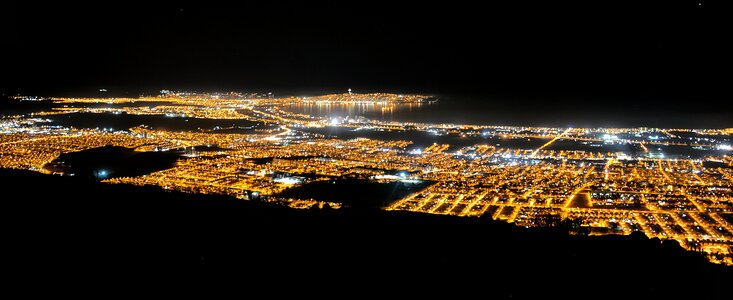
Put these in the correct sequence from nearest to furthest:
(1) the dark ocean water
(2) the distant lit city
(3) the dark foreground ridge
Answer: (3) the dark foreground ridge → (2) the distant lit city → (1) the dark ocean water

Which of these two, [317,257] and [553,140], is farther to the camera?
[553,140]

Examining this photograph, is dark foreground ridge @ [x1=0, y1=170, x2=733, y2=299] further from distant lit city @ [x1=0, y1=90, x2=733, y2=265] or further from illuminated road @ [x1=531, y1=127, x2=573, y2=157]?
illuminated road @ [x1=531, y1=127, x2=573, y2=157]

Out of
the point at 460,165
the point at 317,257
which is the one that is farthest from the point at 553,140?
the point at 317,257

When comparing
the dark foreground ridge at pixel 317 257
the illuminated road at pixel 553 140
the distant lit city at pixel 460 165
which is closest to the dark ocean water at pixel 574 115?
the distant lit city at pixel 460 165

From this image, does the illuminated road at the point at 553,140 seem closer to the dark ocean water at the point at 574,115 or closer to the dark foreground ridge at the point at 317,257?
the dark ocean water at the point at 574,115

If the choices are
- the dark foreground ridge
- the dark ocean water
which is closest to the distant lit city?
the dark foreground ridge

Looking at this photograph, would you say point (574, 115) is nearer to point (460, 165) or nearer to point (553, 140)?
point (553, 140)
